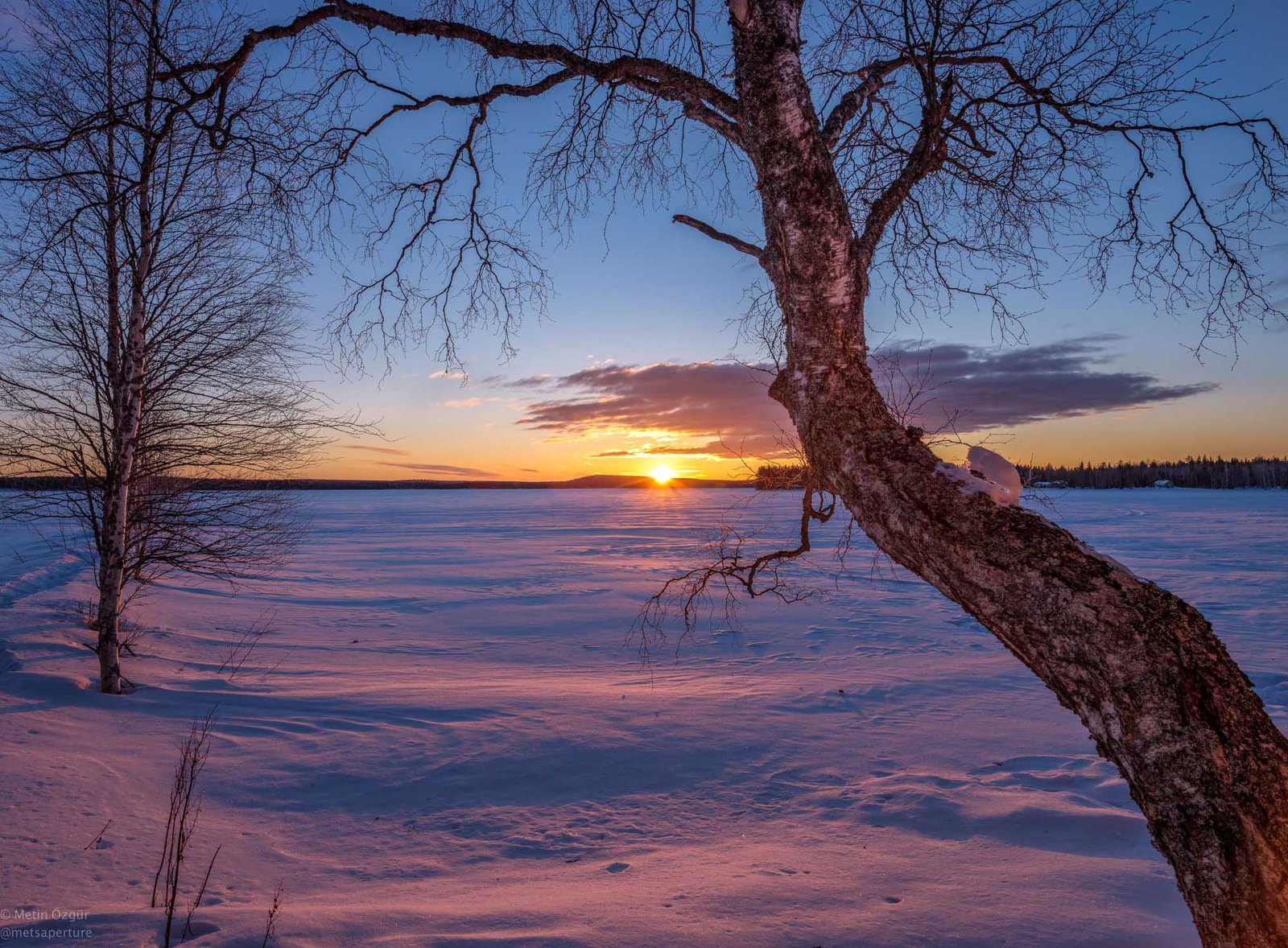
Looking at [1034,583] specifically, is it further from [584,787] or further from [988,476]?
[584,787]

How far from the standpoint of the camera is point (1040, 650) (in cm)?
193

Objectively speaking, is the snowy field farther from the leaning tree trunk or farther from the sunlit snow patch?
the sunlit snow patch

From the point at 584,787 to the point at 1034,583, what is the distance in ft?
13.7

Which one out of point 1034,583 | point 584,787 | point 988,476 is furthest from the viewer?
point 584,787

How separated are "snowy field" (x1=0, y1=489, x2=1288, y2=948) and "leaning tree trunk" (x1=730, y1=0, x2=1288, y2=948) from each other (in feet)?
5.76

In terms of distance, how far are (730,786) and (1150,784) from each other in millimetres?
3706

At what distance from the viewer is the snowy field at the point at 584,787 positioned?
325 centimetres

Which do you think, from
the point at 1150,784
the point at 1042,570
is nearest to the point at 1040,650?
the point at 1042,570

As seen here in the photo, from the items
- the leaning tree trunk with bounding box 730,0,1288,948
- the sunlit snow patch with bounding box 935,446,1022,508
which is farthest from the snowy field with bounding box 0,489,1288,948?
the sunlit snow patch with bounding box 935,446,1022,508

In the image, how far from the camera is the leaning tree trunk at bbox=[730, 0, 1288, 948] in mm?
1733

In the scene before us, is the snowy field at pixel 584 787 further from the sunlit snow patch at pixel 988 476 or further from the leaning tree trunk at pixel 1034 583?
the sunlit snow patch at pixel 988 476

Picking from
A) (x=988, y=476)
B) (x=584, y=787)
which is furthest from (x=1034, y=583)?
(x=584, y=787)

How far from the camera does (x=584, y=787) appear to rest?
17.0 ft

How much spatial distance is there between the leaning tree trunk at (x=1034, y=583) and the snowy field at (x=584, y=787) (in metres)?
1.76
